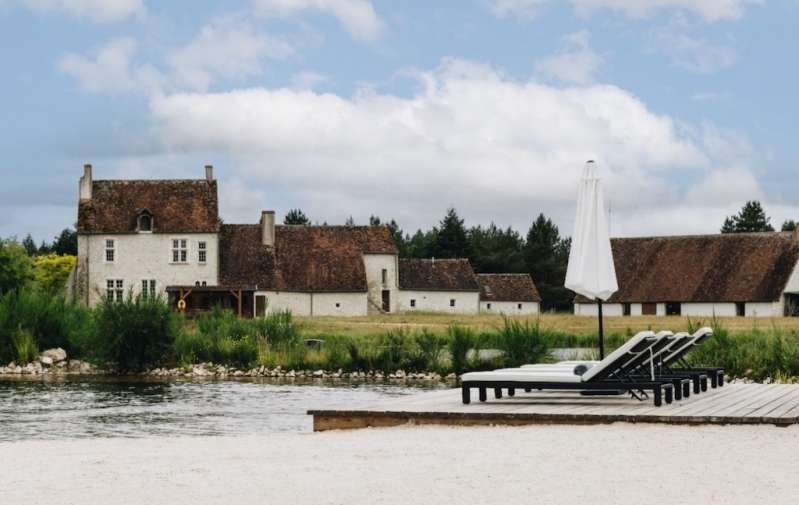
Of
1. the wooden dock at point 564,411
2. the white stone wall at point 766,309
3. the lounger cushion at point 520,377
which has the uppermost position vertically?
the white stone wall at point 766,309

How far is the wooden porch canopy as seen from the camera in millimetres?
54312

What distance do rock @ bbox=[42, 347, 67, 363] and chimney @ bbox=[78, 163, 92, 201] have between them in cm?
2776

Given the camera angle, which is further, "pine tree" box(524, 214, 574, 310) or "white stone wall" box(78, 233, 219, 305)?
"pine tree" box(524, 214, 574, 310)

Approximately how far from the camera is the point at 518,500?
752 centimetres

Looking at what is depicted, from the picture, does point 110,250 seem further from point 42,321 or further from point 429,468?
point 429,468

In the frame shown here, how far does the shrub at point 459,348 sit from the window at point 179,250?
105 ft

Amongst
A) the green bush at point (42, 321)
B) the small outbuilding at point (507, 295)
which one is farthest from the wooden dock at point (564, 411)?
the small outbuilding at point (507, 295)

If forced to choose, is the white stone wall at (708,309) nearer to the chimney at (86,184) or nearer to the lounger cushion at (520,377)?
the chimney at (86,184)

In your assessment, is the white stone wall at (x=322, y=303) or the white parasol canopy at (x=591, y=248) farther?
the white stone wall at (x=322, y=303)

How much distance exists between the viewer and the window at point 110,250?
5669cm

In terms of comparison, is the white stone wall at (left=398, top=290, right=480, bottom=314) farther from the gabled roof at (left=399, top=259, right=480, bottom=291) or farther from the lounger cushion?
the lounger cushion

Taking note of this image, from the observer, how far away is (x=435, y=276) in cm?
7362

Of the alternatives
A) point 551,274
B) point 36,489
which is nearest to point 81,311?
point 36,489

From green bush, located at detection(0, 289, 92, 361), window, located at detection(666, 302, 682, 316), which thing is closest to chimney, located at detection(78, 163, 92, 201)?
green bush, located at detection(0, 289, 92, 361)
